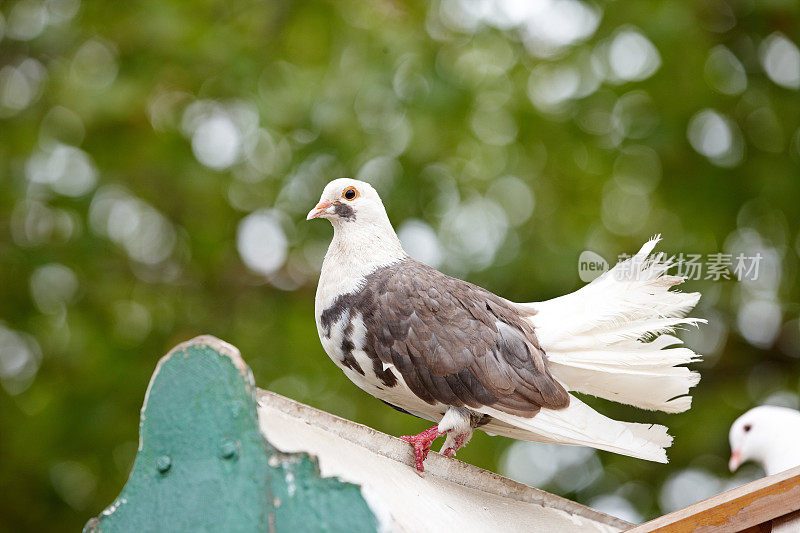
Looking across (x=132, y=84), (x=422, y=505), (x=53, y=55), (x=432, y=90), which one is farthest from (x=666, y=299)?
(x=53, y=55)

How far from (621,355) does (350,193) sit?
77 centimetres

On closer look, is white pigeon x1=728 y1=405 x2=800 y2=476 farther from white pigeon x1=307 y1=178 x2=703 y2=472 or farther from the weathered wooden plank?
the weathered wooden plank

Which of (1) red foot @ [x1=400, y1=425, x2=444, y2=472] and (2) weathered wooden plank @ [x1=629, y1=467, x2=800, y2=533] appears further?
(1) red foot @ [x1=400, y1=425, x2=444, y2=472]

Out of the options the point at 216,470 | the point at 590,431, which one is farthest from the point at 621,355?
the point at 216,470

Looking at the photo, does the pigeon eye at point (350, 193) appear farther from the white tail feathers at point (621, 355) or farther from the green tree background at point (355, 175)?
the green tree background at point (355, 175)

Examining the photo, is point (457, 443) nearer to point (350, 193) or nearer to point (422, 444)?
point (422, 444)

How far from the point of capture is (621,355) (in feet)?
6.84

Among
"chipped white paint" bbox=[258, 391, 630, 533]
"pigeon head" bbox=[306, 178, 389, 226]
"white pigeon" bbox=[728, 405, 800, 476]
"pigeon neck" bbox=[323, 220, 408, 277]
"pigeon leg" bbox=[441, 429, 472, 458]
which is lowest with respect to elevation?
"chipped white paint" bbox=[258, 391, 630, 533]

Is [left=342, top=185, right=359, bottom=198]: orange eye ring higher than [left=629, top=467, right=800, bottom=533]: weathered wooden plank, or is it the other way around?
[left=342, top=185, right=359, bottom=198]: orange eye ring

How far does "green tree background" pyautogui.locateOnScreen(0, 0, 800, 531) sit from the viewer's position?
15.1 feet

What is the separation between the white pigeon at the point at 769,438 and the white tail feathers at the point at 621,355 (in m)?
0.57

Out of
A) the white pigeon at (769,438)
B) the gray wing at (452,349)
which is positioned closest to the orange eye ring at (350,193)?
the gray wing at (452,349)

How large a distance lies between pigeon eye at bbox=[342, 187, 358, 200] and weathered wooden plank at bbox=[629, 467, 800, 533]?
103 cm

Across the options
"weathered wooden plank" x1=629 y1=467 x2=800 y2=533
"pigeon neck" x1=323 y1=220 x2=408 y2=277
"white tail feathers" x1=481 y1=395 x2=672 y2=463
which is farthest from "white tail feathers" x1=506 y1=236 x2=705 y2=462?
"pigeon neck" x1=323 y1=220 x2=408 y2=277
